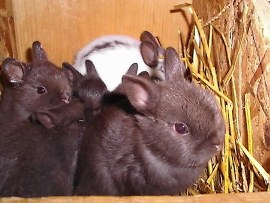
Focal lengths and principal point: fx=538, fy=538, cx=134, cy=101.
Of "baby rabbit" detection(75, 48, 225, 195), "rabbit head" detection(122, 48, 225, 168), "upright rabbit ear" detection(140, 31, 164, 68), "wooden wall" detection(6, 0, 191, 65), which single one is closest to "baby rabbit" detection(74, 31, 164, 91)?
"upright rabbit ear" detection(140, 31, 164, 68)

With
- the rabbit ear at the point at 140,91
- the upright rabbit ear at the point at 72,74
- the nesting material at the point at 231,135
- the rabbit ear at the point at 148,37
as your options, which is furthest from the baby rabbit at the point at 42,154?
the rabbit ear at the point at 148,37

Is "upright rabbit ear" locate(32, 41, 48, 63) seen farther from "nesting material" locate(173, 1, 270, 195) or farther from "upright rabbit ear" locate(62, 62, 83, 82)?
"nesting material" locate(173, 1, 270, 195)

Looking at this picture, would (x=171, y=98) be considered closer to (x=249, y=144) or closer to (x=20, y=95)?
(x=249, y=144)

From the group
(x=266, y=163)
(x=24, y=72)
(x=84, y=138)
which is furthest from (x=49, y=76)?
(x=266, y=163)

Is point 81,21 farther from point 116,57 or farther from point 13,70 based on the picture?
point 13,70

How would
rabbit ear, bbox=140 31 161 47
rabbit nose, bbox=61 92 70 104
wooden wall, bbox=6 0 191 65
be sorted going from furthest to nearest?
1. wooden wall, bbox=6 0 191 65
2. rabbit ear, bbox=140 31 161 47
3. rabbit nose, bbox=61 92 70 104

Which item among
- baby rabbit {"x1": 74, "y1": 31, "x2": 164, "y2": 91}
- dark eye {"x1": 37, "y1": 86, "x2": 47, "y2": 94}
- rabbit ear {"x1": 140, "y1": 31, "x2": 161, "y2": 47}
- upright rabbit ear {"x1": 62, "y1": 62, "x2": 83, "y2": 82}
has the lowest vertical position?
dark eye {"x1": 37, "y1": 86, "x2": 47, "y2": 94}

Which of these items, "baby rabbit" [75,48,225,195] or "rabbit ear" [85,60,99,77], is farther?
"rabbit ear" [85,60,99,77]
